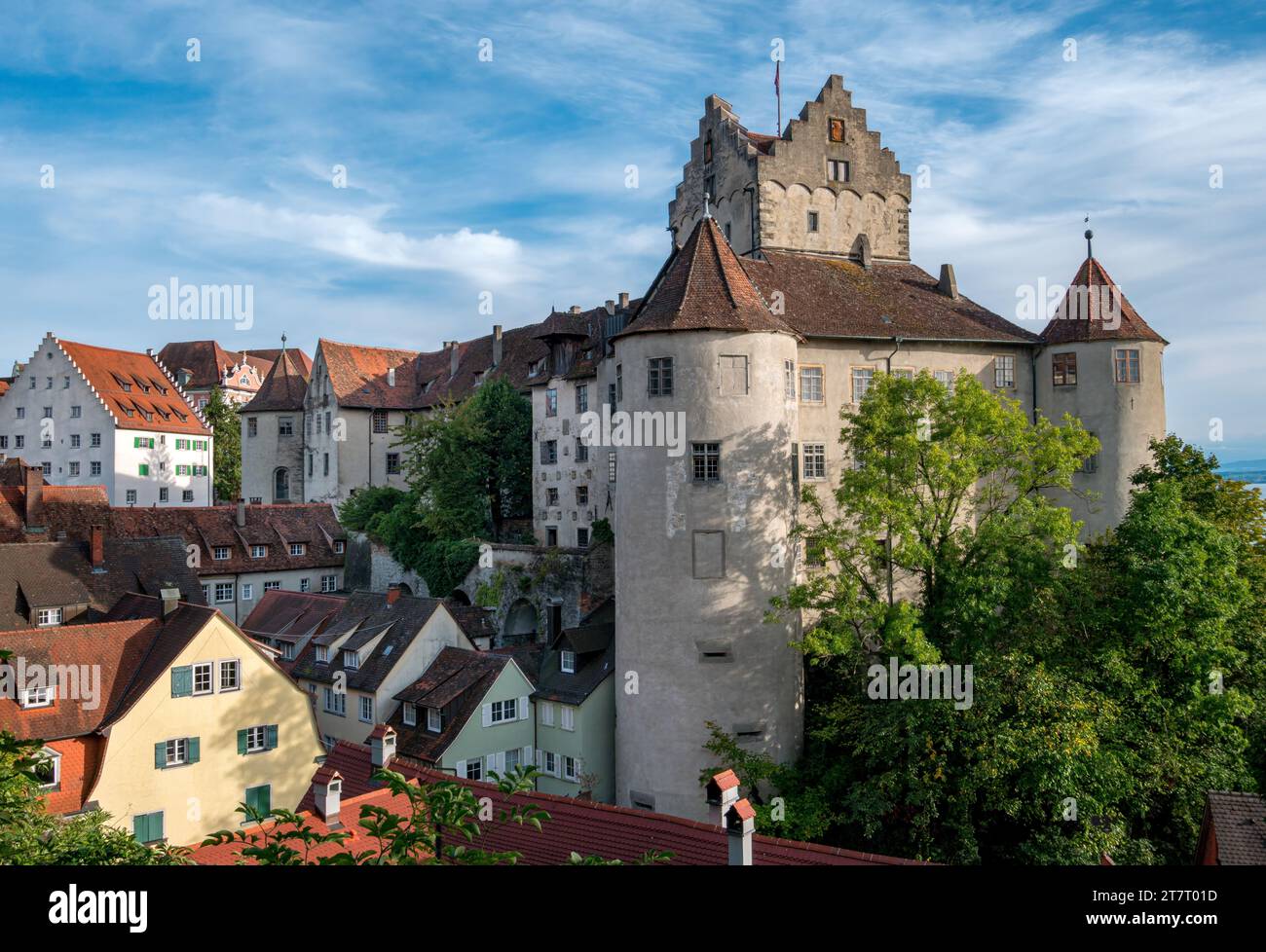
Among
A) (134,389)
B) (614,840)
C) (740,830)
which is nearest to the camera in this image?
(740,830)

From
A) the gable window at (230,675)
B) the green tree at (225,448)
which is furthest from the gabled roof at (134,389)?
the gable window at (230,675)

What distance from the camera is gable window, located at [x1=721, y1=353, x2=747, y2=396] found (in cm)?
2773

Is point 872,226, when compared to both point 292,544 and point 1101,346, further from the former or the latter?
point 292,544

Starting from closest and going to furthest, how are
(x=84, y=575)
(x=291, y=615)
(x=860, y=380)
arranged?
(x=860, y=380) → (x=84, y=575) → (x=291, y=615)

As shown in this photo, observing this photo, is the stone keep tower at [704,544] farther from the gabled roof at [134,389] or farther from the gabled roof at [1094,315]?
the gabled roof at [134,389]

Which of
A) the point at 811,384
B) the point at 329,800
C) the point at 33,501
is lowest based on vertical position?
the point at 329,800

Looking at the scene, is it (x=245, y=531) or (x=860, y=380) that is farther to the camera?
(x=245, y=531)

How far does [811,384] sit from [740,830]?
2073 cm

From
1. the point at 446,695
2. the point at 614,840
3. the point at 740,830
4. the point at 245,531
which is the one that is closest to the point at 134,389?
the point at 245,531

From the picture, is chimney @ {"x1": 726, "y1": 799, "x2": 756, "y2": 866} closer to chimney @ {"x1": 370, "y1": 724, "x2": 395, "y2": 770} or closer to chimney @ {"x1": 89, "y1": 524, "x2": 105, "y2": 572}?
chimney @ {"x1": 370, "y1": 724, "x2": 395, "y2": 770}

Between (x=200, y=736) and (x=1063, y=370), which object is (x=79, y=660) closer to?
(x=200, y=736)

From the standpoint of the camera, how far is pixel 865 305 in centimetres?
3450

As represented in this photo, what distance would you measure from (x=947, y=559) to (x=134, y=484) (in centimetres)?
5709

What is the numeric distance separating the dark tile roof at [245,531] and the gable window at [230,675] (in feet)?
75.1
